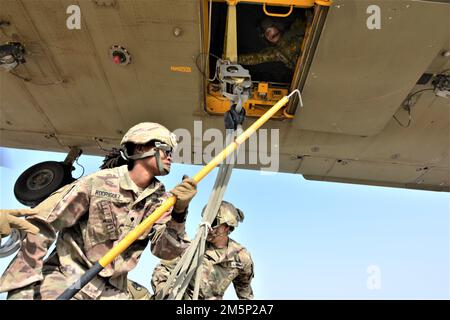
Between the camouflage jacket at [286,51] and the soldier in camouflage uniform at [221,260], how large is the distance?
1781 millimetres

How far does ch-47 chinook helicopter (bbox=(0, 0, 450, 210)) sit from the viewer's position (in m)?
3.62

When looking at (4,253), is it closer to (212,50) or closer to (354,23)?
(212,50)

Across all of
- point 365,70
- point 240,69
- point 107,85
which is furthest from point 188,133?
point 365,70

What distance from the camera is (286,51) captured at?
167 inches

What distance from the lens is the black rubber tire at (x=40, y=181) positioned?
5.11 meters

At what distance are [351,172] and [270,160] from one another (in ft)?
4.02

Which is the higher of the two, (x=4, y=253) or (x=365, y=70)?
(x=365, y=70)

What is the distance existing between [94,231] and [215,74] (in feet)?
6.84

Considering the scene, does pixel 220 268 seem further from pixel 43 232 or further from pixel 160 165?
pixel 43 232

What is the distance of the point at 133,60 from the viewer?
161 inches

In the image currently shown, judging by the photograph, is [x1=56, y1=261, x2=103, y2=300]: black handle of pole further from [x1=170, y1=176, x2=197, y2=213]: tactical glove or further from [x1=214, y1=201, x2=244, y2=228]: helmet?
[x1=214, y1=201, x2=244, y2=228]: helmet

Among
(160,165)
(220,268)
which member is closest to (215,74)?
(160,165)
